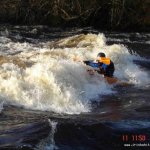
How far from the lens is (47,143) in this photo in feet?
29.3

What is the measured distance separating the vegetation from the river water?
5290 millimetres

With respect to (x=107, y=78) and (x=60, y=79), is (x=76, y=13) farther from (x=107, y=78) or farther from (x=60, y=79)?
(x=60, y=79)

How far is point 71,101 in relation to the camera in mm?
12227

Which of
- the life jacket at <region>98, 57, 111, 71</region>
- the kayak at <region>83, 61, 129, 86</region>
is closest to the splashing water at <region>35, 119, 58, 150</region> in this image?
the kayak at <region>83, 61, 129, 86</region>

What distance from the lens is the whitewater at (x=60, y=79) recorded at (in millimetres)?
12023

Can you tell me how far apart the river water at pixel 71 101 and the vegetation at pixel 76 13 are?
5.29 meters

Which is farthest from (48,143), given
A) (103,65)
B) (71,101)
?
(103,65)

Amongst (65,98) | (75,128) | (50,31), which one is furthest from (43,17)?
(75,128)

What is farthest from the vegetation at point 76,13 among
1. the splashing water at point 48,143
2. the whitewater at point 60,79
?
the splashing water at point 48,143

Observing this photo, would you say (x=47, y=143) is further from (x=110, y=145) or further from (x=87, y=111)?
(x=87, y=111)

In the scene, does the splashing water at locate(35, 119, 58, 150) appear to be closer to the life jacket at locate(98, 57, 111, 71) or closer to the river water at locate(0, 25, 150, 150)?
the river water at locate(0, 25, 150, 150)

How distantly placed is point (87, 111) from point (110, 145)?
2.54m

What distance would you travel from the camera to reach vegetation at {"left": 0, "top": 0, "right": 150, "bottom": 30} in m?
25.0

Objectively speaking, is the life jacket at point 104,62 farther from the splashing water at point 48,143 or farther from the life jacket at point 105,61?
the splashing water at point 48,143
